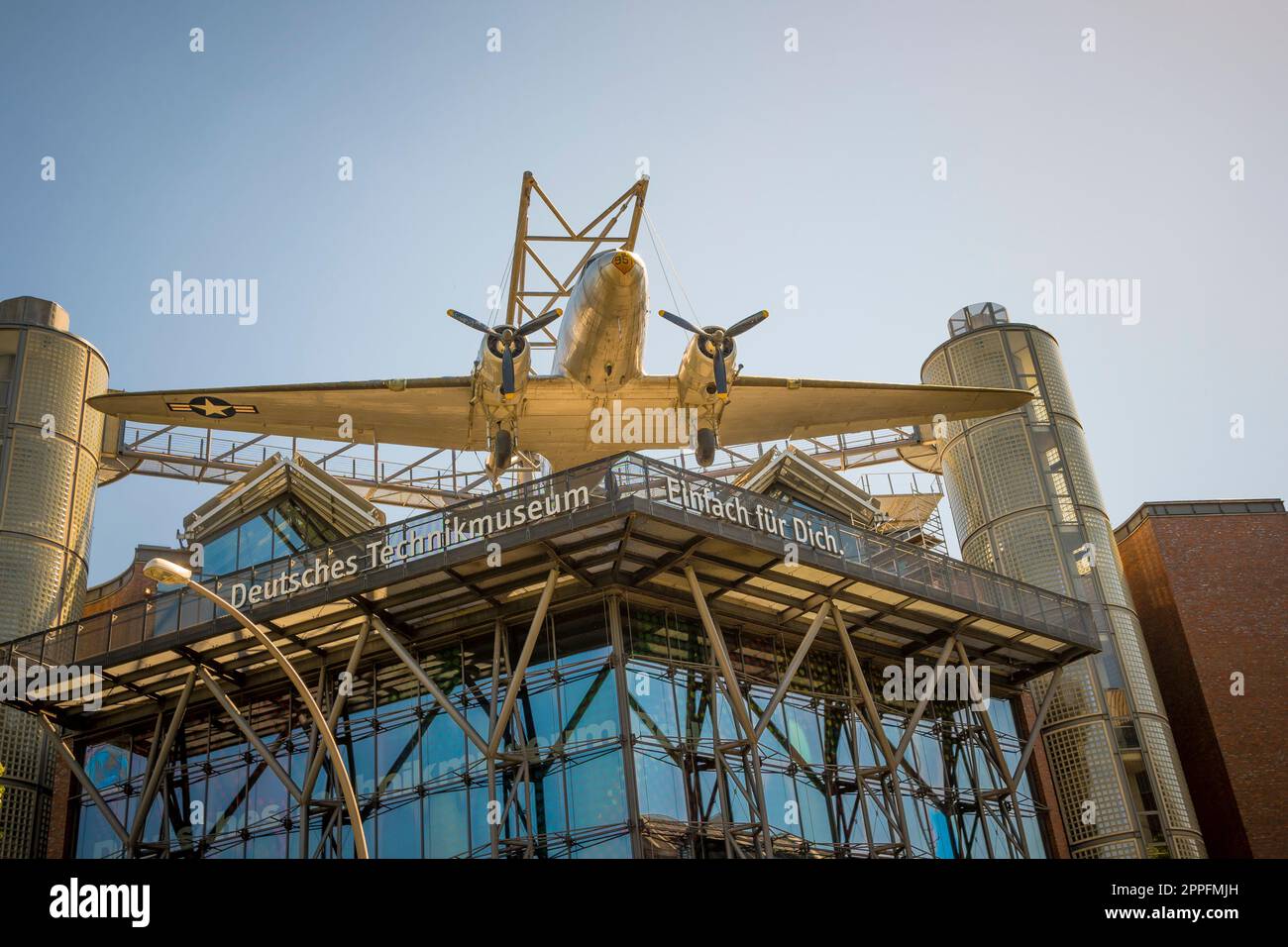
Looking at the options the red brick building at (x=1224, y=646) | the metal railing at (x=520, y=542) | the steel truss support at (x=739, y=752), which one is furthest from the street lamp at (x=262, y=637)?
the red brick building at (x=1224, y=646)

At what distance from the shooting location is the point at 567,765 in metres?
25.7

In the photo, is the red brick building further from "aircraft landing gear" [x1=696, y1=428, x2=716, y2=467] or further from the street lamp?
the street lamp

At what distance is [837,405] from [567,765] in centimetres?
1880

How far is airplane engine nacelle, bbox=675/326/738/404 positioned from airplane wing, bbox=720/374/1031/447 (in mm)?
3048

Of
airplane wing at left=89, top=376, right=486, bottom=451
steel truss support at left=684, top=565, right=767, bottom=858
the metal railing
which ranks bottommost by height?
steel truss support at left=684, top=565, right=767, bottom=858

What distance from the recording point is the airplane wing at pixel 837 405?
39.2 m

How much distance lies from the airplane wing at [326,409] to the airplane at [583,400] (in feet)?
0.14

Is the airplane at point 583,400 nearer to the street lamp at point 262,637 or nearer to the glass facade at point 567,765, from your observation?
the glass facade at point 567,765

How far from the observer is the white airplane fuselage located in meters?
31.1

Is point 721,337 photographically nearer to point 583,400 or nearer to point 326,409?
point 583,400

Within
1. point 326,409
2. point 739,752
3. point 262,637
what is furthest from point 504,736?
point 326,409

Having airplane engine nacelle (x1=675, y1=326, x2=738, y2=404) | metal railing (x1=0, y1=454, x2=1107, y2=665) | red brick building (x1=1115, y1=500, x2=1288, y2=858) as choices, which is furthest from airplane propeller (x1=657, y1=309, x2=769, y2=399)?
red brick building (x1=1115, y1=500, x2=1288, y2=858)

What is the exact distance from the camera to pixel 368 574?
87.1ft

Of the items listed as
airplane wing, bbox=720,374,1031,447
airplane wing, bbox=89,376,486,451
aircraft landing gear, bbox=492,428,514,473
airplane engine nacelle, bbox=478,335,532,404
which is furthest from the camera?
airplane wing, bbox=720,374,1031,447
